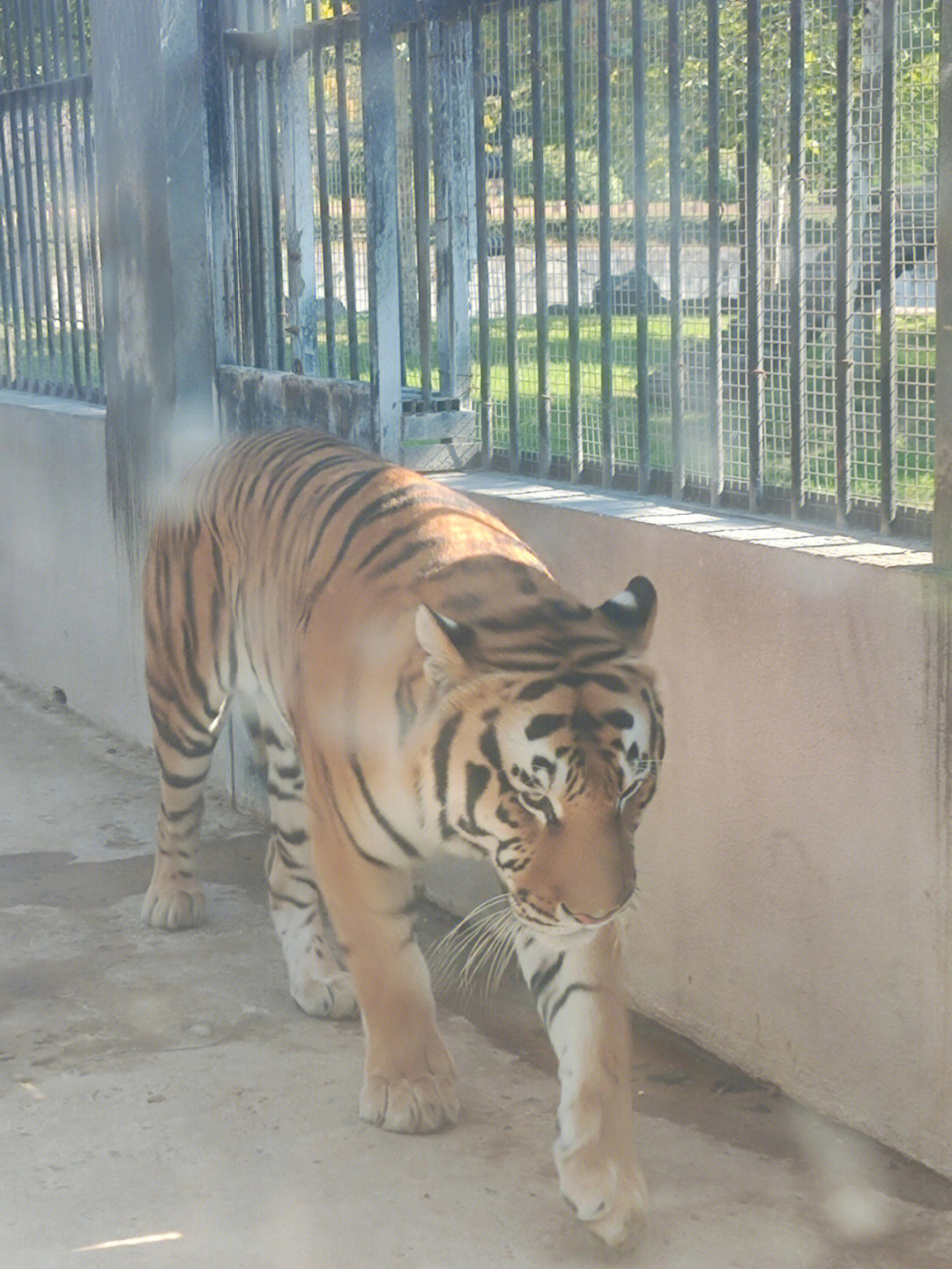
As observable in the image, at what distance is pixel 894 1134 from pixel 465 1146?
0.84 metres

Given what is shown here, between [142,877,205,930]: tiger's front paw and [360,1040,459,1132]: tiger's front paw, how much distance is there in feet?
4.54

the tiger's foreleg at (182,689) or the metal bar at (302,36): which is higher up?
the metal bar at (302,36)

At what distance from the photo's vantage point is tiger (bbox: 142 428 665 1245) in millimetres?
3271

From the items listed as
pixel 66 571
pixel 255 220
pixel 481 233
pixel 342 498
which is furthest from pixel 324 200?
pixel 66 571

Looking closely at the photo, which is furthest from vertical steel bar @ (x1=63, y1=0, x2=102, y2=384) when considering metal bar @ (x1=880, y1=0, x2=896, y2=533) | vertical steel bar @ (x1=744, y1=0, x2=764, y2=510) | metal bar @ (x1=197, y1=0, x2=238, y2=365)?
metal bar @ (x1=880, y1=0, x2=896, y2=533)

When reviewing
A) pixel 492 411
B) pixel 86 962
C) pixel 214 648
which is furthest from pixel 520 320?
pixel 86 962

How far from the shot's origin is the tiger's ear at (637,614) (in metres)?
3.50

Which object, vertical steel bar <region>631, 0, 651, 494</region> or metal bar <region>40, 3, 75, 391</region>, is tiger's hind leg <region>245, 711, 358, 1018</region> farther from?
metal bar <region>40, 3, 75, 391</region>

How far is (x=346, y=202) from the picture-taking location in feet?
17.9

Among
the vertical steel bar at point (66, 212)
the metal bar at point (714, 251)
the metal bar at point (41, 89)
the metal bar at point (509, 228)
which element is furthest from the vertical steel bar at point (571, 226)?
the vertical steel bar at point (66, 212)

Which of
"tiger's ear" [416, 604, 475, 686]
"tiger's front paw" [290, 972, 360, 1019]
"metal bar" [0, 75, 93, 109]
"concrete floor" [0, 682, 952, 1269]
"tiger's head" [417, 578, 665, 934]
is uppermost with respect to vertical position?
"metal bar" [0, 75, 93, 109]

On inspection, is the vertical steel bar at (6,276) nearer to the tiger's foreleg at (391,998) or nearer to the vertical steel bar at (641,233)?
the vertical steel bar at (641,233)

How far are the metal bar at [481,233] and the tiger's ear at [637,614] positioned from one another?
1.75 meters

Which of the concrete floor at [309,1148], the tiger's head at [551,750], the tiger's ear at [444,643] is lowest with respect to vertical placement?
the concrete floor at [309,1148]
